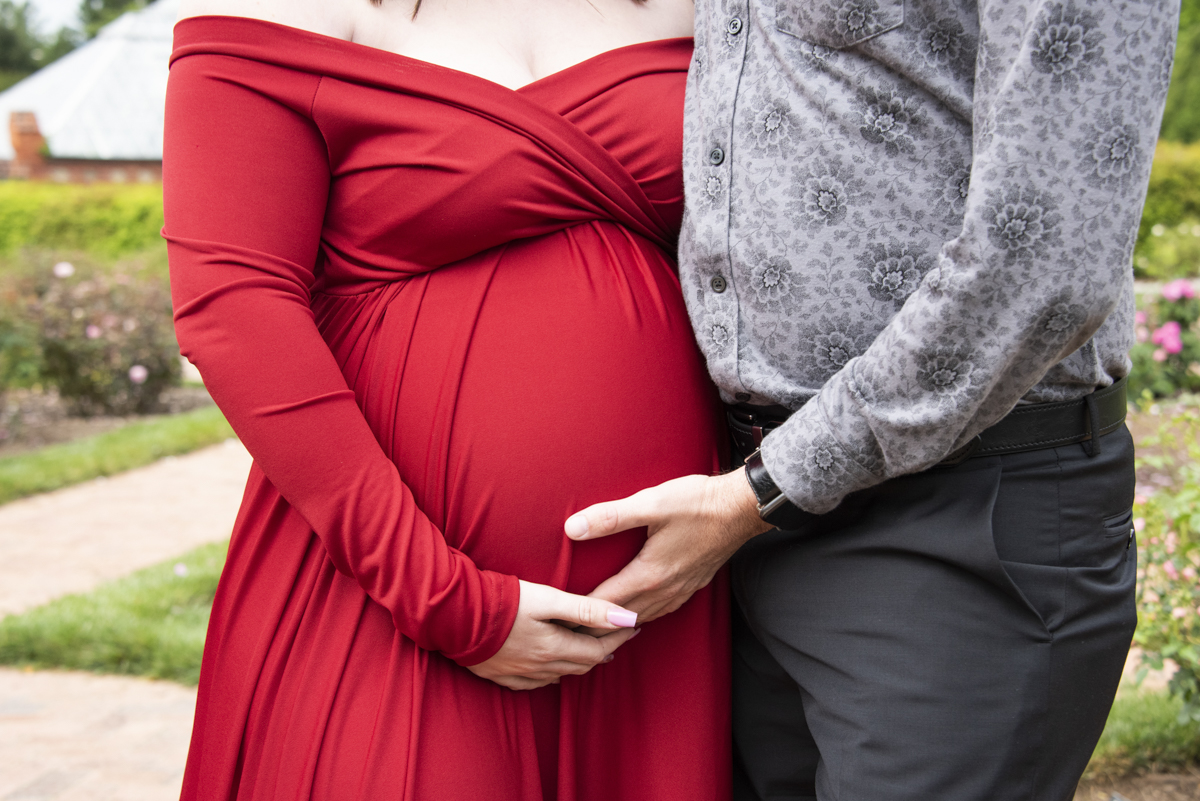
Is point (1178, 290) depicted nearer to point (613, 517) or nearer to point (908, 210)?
point (908, 210)

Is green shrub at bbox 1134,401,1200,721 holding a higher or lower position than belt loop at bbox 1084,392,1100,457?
lower

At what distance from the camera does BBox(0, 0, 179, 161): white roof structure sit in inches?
1005

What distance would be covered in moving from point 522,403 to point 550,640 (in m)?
0.34

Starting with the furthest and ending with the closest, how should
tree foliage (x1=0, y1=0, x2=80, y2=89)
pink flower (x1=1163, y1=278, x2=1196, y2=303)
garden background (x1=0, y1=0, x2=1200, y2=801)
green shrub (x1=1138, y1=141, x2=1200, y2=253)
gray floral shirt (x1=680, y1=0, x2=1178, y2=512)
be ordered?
tree foliage (x1=0, y1=0, x2=80, y2=89)
green shrub (x1=1138, y1=141, x2=1200, y2=253)
pink flower (x1=1163, y1=278, x2=1196, y2=303)
garden background (x1=0, y1=0, x2=1200, y2=801)
gray floral shirt (x1=680, y1=0, x2=1178, y2=512)

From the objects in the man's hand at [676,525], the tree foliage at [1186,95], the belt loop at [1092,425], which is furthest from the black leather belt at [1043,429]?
the tree foliage at [1186,95]

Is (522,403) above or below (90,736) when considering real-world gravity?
above

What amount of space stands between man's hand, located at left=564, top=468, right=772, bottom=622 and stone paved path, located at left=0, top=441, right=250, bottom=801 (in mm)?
2342

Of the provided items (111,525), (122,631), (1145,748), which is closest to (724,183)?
(1145,748)

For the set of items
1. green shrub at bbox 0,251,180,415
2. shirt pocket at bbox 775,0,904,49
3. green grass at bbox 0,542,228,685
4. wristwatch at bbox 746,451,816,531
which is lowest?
green shrub at bbox 0,251,180,415

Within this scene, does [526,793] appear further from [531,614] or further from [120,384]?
[120,384]

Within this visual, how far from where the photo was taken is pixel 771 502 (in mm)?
1226

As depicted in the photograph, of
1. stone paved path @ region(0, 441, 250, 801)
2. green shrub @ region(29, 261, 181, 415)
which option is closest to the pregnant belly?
stone paved path @ region(0, 441, 250, 801)

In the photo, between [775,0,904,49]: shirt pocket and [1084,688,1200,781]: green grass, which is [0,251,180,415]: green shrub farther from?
[775,0,904,49]: shirt pocket

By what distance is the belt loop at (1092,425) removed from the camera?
1209 millimetres
